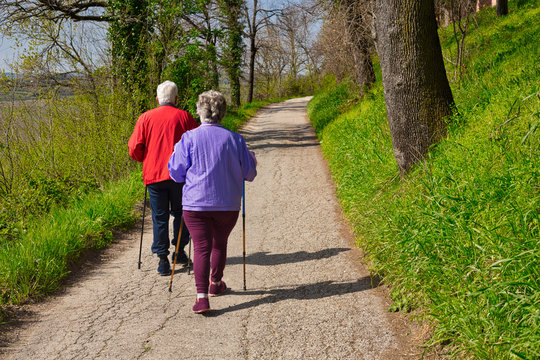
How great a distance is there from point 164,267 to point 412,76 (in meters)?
3.87

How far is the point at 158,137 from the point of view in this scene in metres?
4.94

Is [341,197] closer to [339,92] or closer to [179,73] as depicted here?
[179,73]

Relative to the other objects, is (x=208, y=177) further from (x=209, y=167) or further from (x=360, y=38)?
(x=360, y=38)

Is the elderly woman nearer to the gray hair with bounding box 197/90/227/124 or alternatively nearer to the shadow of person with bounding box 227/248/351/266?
the gray hair with bounding box 197/90/227/124

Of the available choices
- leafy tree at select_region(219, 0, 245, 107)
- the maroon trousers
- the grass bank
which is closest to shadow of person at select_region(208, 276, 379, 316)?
the grass bank

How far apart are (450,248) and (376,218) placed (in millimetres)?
1746

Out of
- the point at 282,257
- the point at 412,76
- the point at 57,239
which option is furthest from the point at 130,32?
the point at 282,257

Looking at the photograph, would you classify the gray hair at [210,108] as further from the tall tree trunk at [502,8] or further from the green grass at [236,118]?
the tall tree trunk at [502,8]

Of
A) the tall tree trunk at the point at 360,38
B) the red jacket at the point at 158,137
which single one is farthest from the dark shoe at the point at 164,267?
the tall tree trunk at the point at 360,38

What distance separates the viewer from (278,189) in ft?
29.5

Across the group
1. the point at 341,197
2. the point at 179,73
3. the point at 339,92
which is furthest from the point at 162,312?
the point at 339,92

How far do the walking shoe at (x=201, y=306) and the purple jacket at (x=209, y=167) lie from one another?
0.83m

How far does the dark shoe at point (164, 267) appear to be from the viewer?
16.9ft

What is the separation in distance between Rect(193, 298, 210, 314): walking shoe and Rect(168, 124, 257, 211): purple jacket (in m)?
0.83
